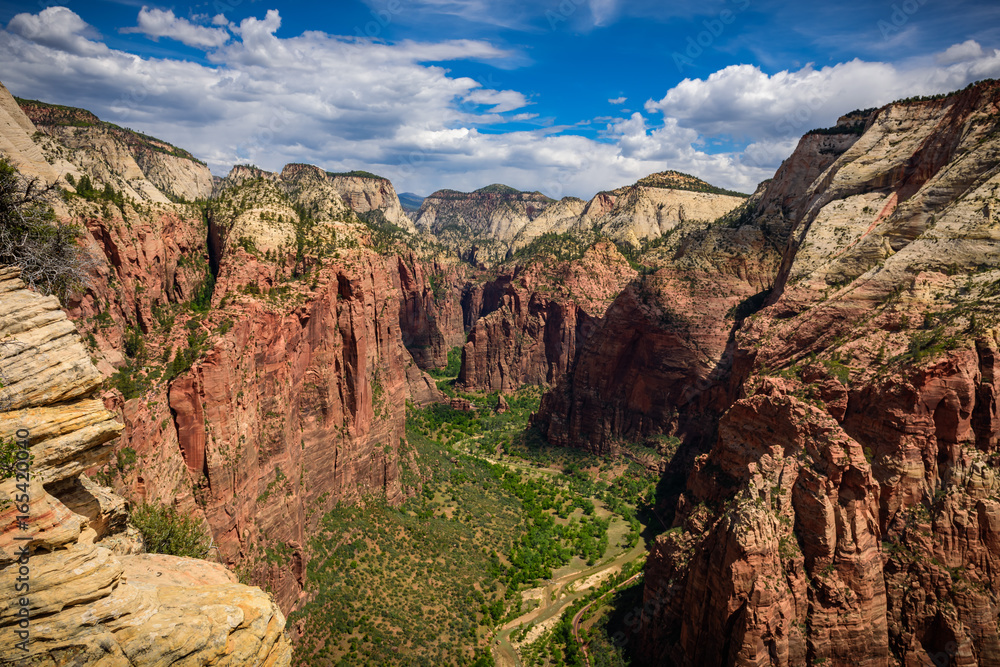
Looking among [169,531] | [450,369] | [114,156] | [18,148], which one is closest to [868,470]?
[169,531]

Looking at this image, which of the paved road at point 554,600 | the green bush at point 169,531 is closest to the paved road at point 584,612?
the paved road at point 554,600

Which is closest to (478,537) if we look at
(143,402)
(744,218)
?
(143,402)

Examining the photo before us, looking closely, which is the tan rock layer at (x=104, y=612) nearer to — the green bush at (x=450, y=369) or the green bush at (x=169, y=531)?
the green bush at (x=169, y=531)

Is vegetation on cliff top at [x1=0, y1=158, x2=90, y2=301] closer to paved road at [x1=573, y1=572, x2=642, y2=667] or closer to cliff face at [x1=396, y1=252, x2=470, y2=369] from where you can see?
paved road at [x1=573, y1=572, x2=642, y2=667]

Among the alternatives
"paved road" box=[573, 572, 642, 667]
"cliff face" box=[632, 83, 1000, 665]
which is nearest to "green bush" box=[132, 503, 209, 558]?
"cliff face" box=[632, 83, 1000, 665]

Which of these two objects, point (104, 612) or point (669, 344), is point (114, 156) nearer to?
point (669, 344)
